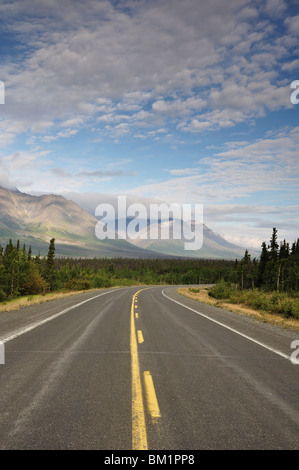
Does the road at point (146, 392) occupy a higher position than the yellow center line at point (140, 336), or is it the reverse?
the road at point (146, 392)

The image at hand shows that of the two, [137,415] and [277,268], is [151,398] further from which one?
[277,268]

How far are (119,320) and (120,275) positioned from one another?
11592 centimetres

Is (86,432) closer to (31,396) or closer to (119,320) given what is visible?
(31,396)

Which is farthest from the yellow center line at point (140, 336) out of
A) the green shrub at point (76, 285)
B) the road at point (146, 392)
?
the green shrub at point (76, 285)

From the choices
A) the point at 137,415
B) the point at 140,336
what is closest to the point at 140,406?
the point at 137,415

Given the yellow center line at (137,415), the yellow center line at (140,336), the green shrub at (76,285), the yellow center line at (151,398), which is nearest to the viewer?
the yellow center line at (137,415)

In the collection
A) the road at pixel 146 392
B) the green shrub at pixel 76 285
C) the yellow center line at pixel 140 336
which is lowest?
the green shrub at pixel 76 285

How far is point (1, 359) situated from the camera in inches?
241

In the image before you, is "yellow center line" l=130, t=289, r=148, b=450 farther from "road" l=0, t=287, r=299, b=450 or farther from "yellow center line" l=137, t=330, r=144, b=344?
"yellow center line" l=137, t=330, r=144, b=344

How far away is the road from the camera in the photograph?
10.7 ft

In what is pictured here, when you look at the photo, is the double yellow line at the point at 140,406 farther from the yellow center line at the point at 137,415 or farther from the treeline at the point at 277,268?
the treeline at the point at 277,268

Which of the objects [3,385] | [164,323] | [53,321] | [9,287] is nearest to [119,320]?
[164,323]

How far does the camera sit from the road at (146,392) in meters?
3.26

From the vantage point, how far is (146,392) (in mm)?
4488
